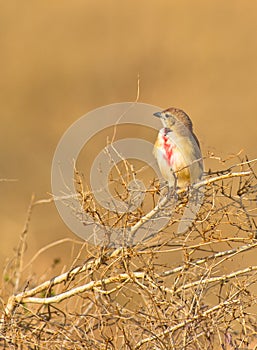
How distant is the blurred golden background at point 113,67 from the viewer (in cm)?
1244

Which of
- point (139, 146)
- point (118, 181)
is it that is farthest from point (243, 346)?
point (139, 146)

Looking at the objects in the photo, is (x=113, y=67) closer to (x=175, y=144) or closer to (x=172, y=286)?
(x=175, y=144)

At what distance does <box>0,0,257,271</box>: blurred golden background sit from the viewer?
12.4 meters

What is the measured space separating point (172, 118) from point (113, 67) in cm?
869

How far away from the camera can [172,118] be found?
4.84 metres

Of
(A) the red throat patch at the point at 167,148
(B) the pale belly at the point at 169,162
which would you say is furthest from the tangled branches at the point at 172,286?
(A) the red throat patch at the point at 167,148

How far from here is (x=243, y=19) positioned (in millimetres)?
13156

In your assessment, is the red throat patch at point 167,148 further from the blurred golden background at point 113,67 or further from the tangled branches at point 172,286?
the blurred golden background at point 113,67

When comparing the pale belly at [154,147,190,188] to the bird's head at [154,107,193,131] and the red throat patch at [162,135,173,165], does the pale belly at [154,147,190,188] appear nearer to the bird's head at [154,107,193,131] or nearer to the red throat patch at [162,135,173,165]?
the red throat patch at [162,135,173,165]

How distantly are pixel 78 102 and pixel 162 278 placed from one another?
9.87 meters

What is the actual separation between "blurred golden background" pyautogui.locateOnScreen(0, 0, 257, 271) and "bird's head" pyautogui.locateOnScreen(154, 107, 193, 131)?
6.66 m

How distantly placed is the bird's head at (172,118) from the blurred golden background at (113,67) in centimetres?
666

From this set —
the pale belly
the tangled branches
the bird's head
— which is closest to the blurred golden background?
the bird's head

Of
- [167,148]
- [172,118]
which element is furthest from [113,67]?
[167,148]
